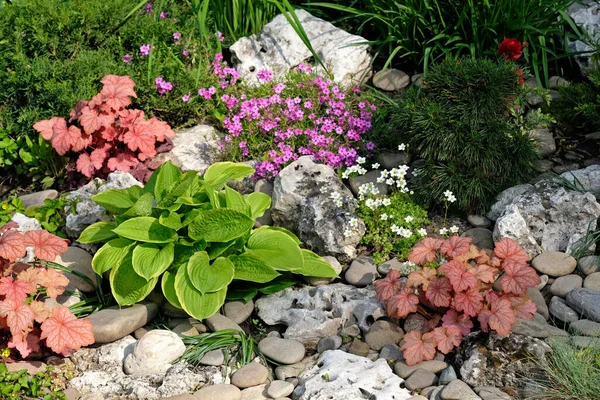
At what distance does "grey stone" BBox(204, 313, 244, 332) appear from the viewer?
432 cm

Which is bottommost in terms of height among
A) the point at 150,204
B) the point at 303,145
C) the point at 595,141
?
the point at 595,141

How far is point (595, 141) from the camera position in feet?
18.7

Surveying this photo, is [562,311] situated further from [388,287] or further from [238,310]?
[238,310]

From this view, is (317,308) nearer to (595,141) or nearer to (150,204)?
(150,204)

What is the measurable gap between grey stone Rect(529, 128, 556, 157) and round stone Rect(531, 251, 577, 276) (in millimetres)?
1071

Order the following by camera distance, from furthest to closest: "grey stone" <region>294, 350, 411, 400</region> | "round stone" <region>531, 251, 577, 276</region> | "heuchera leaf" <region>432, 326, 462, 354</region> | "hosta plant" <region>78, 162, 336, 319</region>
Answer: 1. "round stone" <region>531, 251, 577, 276</region>
2. "hosta plant" <region>78, 162, 336, 319</region>
3. "heuchera leaf" <region>432, 326, 462, 354</region>
4. "grey stone" <region>294, 350, 411, 400</region>

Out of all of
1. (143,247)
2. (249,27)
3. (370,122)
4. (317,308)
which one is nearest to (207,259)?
(143,247)

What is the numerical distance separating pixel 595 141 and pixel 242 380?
3429 millimetres

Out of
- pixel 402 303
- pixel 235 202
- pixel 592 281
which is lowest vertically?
pixel 592 281

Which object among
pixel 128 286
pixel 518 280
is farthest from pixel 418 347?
pixel 128 286

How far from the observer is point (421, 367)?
12.8 ft

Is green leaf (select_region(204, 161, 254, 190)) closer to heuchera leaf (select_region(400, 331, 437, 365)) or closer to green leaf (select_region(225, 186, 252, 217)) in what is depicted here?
green leaf (select_region(225, 186, 252, 217))

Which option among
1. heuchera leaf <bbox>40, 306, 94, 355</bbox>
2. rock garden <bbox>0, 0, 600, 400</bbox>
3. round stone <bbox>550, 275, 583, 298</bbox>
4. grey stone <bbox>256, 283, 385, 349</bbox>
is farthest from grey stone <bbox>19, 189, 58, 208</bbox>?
round stone <bbox>550, 275, 583, 298</bbox>

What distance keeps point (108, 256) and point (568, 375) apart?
2.62 metres
